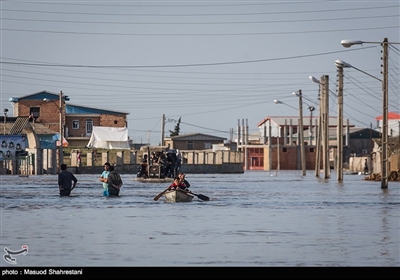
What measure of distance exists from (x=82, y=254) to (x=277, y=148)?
358 feet

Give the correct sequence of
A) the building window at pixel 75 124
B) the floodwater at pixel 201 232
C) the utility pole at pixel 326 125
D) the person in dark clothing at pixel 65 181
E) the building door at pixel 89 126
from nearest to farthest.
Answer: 1. the floodwater at pixel 201 232
2. the person in dark clothing at pixel 65 181
3. the utility pole at pixel 326 125
4. the building window at pixel 75 124
5. the building door at pixel 89 126

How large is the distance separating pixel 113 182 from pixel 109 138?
73.7 m

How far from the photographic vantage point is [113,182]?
42688mm

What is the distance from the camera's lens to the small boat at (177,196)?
40.4 metres

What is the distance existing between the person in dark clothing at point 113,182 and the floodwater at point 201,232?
481 mm

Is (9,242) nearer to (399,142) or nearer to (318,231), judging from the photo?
(318,231)

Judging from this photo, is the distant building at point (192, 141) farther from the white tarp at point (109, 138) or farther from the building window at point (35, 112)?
the building window at point (35, 112)

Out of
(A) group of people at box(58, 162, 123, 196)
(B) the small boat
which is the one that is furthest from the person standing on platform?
(B) the small boat

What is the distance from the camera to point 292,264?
1902 centimetres

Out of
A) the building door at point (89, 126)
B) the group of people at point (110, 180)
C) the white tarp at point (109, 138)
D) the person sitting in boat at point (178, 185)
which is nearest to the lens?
the person sitting in boat at point (178, 185)

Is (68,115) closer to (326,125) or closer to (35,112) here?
(35,112)

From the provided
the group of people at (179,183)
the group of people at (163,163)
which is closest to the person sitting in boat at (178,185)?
the group of people at (179,183)
